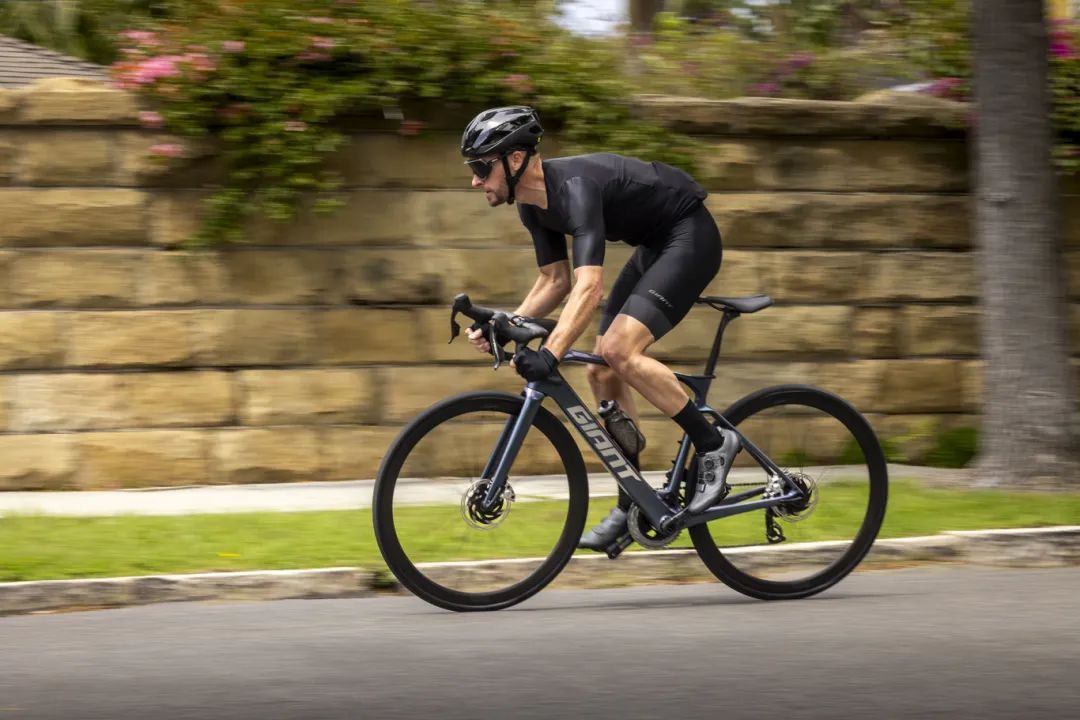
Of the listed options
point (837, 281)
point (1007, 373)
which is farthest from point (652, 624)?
point (837, 281)

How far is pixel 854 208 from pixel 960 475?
1.87 meters

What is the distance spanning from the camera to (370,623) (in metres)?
6.02

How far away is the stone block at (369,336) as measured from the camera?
31.7 feet

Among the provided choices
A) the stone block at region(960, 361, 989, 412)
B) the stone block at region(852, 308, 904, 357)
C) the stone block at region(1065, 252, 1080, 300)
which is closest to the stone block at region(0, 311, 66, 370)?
the stone block at region(852, 308, 904, 357)

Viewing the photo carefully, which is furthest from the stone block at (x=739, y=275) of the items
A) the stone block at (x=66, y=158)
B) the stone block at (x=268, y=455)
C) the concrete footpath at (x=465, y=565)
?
the stone block at (x=66, y=158)

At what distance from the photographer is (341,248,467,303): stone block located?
31.9 ft

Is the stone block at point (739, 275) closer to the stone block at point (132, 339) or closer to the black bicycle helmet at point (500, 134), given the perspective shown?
the stone block at point (132, 339)

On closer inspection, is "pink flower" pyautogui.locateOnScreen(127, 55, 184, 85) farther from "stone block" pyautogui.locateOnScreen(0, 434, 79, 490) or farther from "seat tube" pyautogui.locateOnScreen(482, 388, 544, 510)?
"seat tube" pyautogui.locateOnScreen(482, 388, 544, 510)

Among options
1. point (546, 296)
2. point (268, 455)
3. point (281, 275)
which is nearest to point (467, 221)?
point (281, 275)

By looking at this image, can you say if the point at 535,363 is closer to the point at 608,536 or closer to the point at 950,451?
the point at 608,536

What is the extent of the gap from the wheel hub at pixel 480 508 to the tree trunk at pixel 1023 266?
13.1ft

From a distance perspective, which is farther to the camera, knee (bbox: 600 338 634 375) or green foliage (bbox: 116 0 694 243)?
green foliage (bbox: 116 0 694 243)

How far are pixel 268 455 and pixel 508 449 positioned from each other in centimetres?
381

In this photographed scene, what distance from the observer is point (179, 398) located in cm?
946
